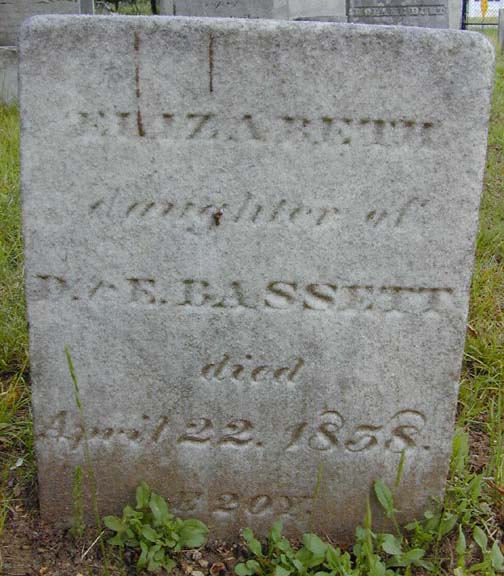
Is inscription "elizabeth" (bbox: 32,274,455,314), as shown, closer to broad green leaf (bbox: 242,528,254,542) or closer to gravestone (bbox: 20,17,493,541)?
gravestone (bbox: 20,17,493,541)

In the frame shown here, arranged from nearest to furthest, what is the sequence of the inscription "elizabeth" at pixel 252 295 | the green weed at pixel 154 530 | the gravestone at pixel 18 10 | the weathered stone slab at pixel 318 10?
the inscription "elizabeth" at pixel 252 295, the green weed at pixel 154 530, the gravestone at pixel 18 10, the weathered stone slab at pixel 318 10

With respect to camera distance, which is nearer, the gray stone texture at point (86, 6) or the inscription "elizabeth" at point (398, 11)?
the gray stone texture at point (86, 6)

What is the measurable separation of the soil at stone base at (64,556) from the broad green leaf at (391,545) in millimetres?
391

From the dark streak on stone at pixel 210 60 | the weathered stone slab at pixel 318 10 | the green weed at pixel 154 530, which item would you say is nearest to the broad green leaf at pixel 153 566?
the green weed at pixel 154 530

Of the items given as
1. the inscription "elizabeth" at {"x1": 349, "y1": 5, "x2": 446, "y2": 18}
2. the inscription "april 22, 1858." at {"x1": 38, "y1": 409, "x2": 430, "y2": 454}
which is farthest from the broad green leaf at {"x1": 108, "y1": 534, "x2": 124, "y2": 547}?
the inscription "elizabeth" at {"x1": 349, "y1": 5, "x2": 446, "y2": 18}

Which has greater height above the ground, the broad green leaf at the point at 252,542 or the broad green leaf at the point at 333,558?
the broad green leaf at the point at 333,558

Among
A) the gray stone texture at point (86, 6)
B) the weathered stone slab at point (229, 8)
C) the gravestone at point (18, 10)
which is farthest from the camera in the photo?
the gray stone texture at point (86, 6)

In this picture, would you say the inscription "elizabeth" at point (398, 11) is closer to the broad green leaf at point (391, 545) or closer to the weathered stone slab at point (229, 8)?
the weathered stone slab at point (229, 8)

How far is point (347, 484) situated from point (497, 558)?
429mm

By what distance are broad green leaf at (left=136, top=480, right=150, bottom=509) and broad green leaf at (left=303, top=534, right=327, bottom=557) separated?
436mm

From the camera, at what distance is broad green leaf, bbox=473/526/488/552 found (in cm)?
186

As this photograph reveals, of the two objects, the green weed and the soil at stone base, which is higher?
the green weed

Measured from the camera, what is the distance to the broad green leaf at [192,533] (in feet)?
6.04

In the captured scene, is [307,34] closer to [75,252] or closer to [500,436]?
[75,252]
